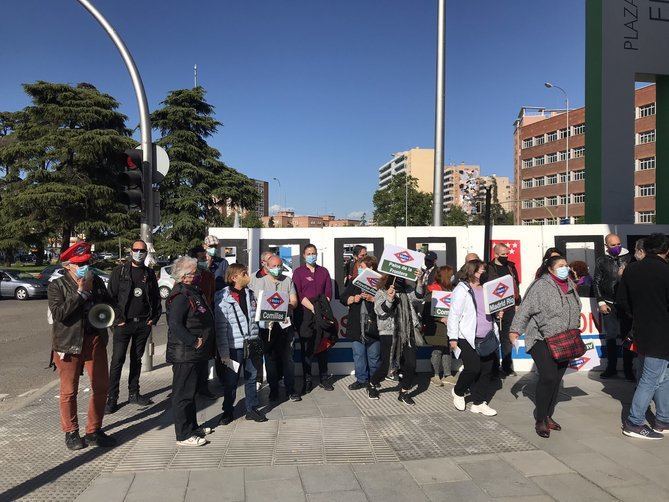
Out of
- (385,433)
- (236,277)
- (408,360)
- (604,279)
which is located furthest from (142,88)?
(604,279)

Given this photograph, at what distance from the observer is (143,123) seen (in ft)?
26.8

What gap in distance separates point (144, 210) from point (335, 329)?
3426 mm

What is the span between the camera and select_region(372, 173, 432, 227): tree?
66.2 m

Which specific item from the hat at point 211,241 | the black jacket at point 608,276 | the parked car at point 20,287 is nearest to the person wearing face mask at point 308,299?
the hat at point 211,241

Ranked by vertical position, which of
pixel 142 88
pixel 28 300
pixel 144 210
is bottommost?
pixel 28 300

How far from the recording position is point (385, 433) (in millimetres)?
5234

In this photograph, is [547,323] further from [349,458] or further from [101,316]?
[101,316]

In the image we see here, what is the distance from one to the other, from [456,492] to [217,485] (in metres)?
1.89

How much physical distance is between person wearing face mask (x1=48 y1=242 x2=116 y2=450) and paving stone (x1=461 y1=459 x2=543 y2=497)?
3.46 meters

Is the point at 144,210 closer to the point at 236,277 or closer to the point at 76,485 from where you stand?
the point at 236,277

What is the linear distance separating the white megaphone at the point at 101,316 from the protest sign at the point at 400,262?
10.2 feet

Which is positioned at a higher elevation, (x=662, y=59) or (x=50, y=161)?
(x=50, y=161)

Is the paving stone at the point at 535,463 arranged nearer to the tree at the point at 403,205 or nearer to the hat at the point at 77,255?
the hat at the point at 77,255

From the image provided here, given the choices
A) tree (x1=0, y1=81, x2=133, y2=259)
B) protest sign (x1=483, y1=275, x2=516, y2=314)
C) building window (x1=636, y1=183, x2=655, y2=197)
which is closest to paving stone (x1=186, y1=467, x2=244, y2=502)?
protest sign (x1=483, y1=275, x2=516, y2=314)
